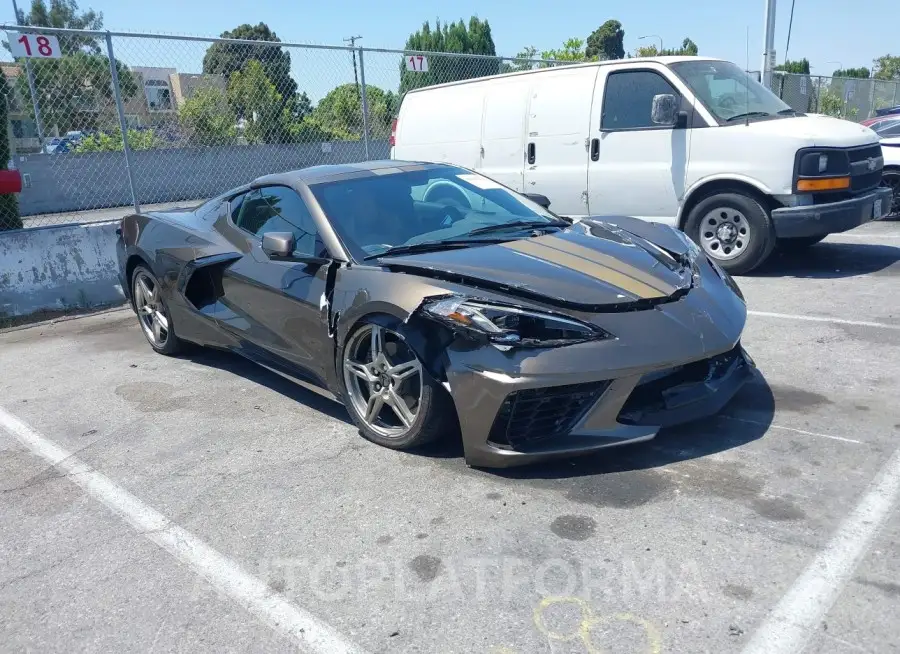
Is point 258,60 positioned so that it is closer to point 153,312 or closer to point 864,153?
point 153,312

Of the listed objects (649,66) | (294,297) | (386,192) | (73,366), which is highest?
(649,66)

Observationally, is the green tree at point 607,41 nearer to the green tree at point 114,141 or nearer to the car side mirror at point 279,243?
the green tree at point 114,141

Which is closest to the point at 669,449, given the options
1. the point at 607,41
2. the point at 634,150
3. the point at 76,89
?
the point at 634,150

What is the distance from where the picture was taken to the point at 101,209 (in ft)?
48.2

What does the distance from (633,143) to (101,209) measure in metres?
11.2

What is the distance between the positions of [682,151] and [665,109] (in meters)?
Result: 0.42

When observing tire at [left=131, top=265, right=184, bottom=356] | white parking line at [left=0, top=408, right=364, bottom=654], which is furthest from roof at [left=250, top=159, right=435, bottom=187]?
white parking line at [left=0, top=408, right=364, bottom=654]

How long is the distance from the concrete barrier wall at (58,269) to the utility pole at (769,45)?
32.2 feet

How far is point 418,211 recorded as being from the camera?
427 centimetres

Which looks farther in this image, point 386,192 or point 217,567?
point 386,192

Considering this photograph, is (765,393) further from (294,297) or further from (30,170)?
(30,170)

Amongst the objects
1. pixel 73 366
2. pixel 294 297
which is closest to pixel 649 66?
pixel 294 297

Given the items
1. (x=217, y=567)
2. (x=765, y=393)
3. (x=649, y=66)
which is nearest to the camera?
(x=217, y=567)

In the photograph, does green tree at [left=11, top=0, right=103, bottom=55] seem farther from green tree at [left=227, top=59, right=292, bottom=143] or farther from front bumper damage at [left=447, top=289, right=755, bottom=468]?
front bumper damage at [left=447, top=289, right=755, bottom=468]
